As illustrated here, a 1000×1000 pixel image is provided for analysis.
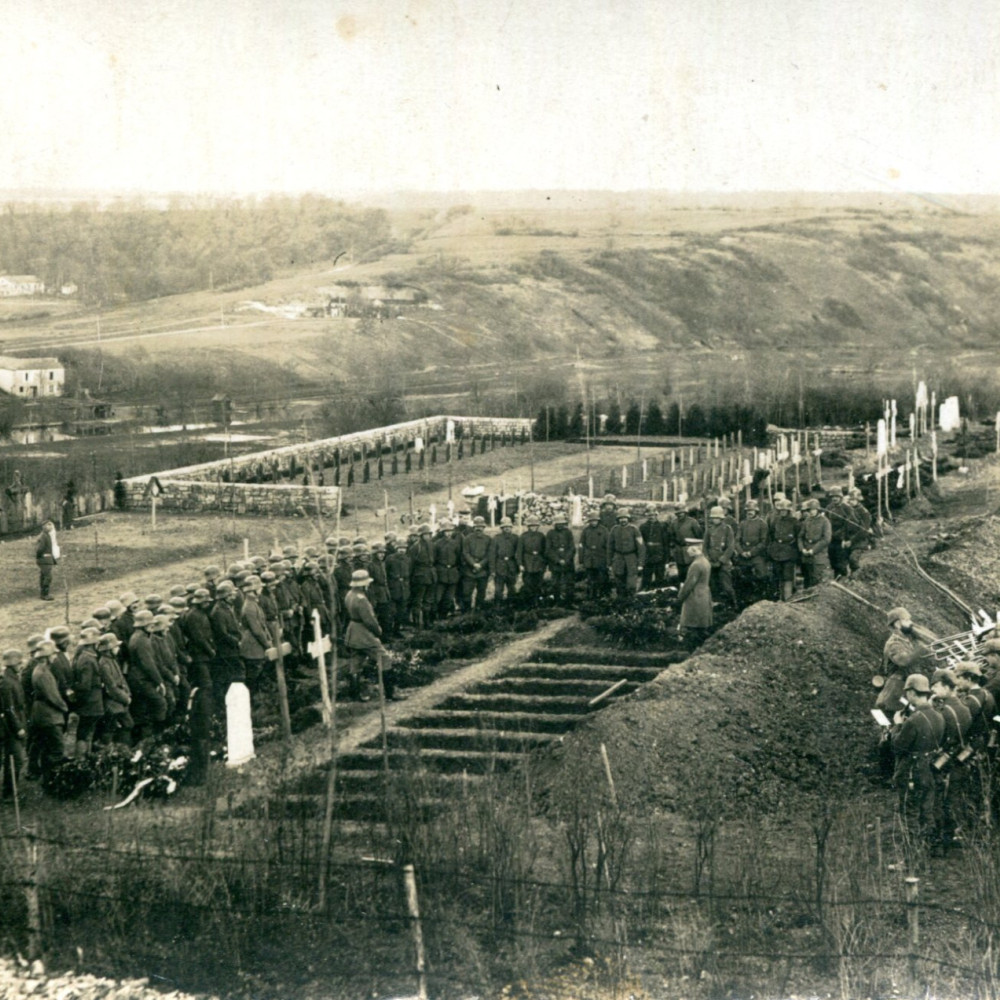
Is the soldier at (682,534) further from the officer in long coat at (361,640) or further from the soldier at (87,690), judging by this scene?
the soldier at (87,690)

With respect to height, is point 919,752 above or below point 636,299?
below

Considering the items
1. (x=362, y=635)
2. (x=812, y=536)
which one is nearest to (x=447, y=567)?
(x=362, y=635)

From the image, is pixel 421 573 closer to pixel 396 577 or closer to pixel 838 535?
pixel 396 577

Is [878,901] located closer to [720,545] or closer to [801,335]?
[720,545]

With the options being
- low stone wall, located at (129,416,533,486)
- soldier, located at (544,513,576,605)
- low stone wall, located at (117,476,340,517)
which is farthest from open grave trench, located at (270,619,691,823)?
low stone wall, located at (117,476,340,517)

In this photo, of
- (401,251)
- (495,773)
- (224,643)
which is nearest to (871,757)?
(495,773)
